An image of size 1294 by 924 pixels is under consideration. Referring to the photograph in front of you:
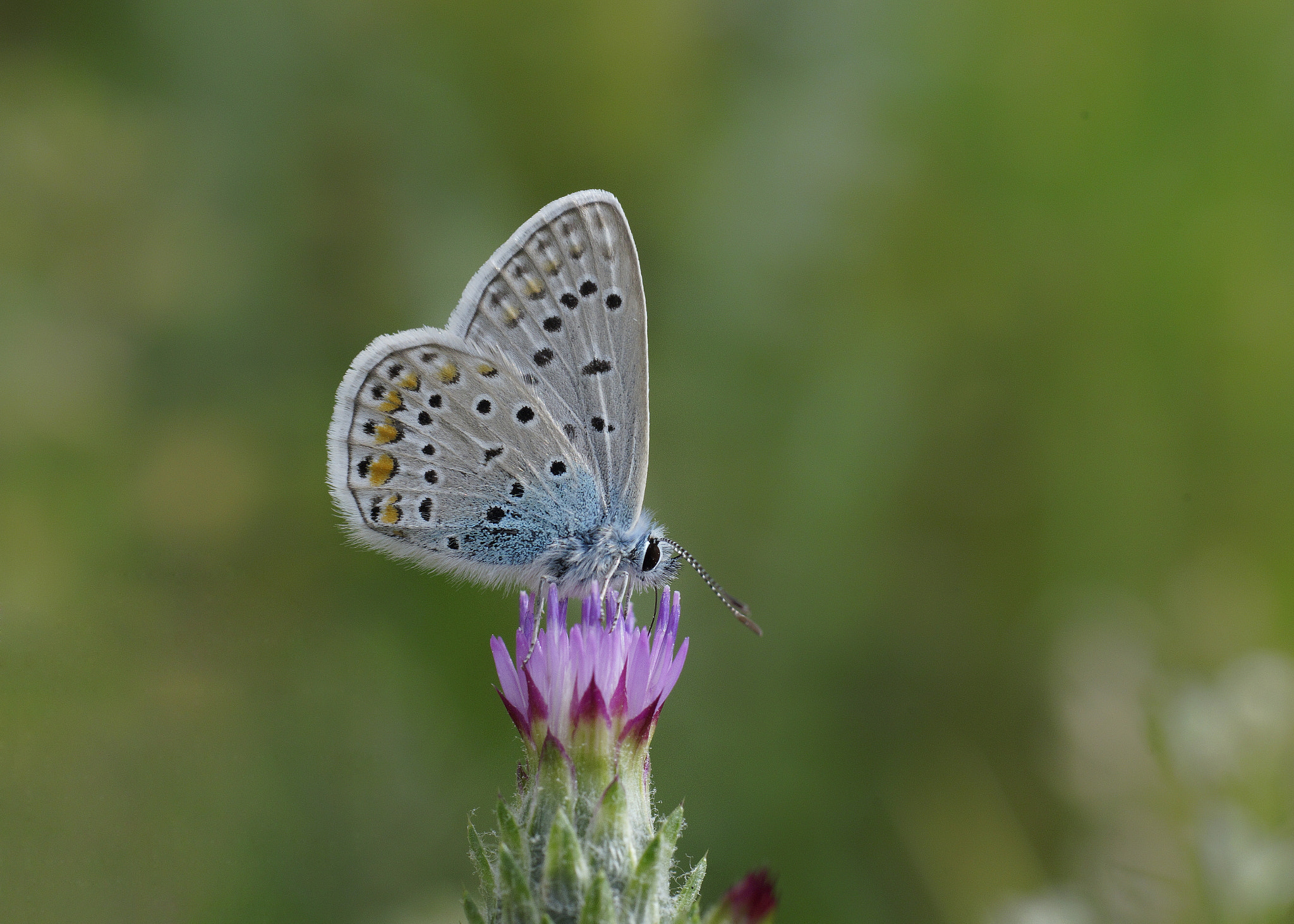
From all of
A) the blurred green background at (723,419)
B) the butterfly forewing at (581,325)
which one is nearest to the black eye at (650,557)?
the butterfly forewing at (581,325)

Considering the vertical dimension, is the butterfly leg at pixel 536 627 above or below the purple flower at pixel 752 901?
above

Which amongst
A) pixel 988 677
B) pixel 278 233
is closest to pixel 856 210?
pixel 988 677

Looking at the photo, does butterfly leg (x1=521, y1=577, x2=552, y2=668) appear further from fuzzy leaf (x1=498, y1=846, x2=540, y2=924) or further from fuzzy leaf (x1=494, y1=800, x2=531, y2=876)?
fuzzy leaf (x1=498, y1=846, x2=540, y2=924)

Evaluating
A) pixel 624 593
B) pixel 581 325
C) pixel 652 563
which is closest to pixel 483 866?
pixel 624 593

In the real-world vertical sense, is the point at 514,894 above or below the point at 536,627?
below

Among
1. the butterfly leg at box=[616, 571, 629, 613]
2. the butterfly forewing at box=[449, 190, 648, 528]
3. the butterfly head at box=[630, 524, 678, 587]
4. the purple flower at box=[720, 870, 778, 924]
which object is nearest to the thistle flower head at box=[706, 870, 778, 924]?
the purple flower at box=[720, 870, 778, 924]

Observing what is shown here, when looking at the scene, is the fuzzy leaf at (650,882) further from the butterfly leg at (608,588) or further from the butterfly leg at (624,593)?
the butterfly leg at (624,593)

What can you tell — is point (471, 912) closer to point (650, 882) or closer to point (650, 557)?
point (650, 882)

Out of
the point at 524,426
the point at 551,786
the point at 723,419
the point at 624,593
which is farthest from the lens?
the point at 723,419
